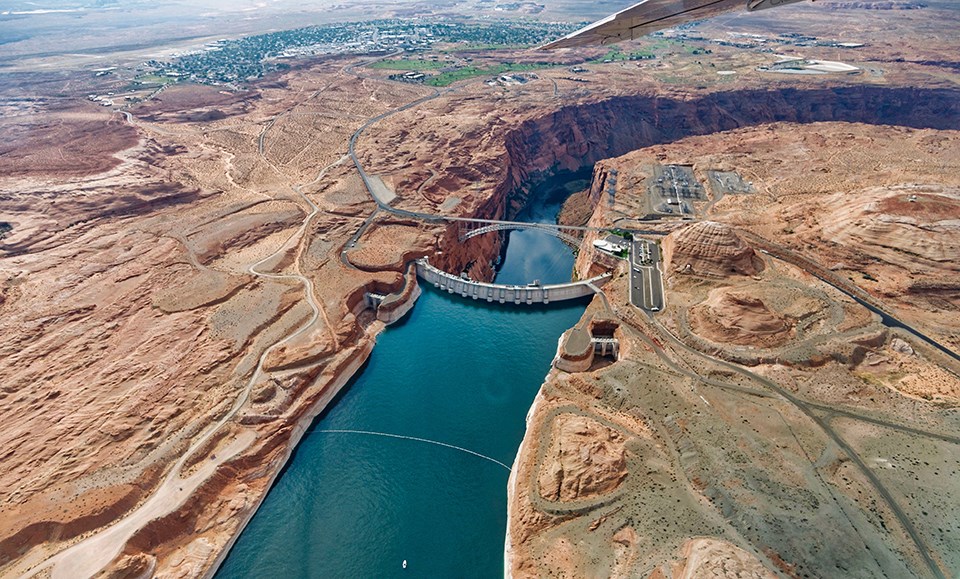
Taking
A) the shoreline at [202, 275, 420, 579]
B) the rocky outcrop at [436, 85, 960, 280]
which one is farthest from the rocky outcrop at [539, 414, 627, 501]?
the rocky outcrop at [436, 85, 960, 280]

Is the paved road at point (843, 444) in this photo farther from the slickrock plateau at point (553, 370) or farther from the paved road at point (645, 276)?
the paved road at point (645, 276)

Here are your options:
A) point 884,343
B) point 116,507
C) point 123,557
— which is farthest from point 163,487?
point 884,343

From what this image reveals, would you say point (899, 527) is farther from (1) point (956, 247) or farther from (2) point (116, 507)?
(2) point (116, 507)

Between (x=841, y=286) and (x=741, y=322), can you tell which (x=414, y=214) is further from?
(x=841, y=286)

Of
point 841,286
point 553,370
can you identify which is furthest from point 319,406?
point 841,286

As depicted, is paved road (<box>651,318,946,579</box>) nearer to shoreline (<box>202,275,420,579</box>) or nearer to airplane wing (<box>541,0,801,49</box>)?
shoreline (<box>202,275,420,579</box>)

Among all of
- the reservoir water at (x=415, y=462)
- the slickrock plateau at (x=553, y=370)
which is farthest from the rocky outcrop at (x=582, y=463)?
the reservoir water at (x=415, y=462)
